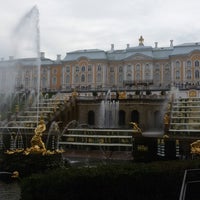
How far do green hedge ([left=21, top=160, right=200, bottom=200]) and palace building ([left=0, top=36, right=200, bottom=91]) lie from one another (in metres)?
69.6

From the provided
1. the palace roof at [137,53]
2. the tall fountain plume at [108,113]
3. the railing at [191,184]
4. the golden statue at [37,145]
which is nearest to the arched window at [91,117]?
the tall fountain plume at [108,113]

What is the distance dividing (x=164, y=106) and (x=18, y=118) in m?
15.8

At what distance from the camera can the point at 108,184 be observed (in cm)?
928

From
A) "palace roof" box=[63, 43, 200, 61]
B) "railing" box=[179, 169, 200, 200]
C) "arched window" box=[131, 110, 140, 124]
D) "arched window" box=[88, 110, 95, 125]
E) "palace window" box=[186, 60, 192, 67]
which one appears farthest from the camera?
"palace roof" box=[63, 43, 200, 61]

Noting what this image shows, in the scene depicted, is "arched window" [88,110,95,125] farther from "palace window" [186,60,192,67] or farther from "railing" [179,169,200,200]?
"palace window" [186,60,192,67]

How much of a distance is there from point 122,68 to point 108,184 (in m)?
78.9

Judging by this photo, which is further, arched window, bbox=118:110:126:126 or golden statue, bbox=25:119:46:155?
arched window, bbox=118:110:126:126

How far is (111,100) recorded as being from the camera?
39844 mm

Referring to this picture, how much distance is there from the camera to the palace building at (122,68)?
81062mm

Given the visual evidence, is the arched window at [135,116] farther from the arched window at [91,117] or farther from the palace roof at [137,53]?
the palace roof at [137,53]

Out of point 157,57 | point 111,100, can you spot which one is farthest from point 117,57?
point 111,100

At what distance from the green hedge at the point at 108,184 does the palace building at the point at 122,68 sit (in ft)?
228

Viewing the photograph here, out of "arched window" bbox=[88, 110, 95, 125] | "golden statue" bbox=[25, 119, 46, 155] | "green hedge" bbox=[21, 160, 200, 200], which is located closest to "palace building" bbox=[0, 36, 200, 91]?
"arched window" bbox=[88, 110, 95, 125]

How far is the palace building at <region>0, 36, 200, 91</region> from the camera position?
81062mm
